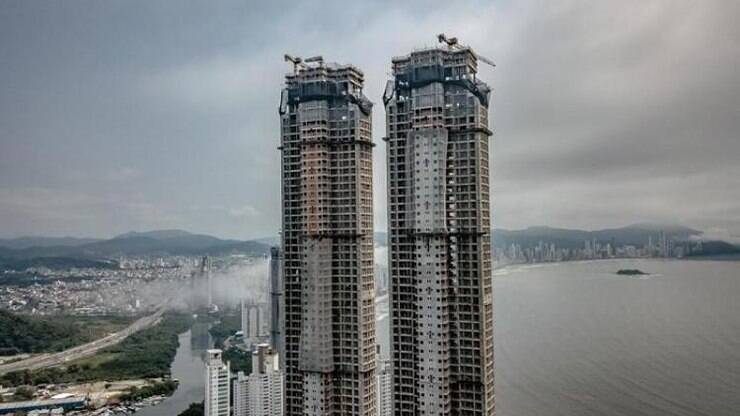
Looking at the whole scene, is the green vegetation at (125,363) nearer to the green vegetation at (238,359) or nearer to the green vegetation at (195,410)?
the green vegetation at (238,359)

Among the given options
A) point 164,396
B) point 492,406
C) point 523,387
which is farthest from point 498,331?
point 164,396

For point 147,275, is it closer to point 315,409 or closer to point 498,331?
point 498,331

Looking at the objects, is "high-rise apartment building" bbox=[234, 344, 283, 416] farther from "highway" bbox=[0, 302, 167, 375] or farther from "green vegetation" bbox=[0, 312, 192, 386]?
"highway" bbox=[0, 302, 167, 375]

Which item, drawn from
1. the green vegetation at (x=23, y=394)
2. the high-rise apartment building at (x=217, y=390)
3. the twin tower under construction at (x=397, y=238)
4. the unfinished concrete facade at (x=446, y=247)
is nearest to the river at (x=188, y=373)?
the high-rise apartment building at (x=217, y=390)

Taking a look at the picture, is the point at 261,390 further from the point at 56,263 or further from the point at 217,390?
the point at 56,263

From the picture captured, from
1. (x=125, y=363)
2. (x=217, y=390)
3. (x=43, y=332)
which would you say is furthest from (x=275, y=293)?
(x=43, y=332)

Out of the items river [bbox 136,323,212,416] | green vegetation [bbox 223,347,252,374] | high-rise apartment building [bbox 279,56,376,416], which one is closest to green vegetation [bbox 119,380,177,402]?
river [bbox 136,323,212,416]

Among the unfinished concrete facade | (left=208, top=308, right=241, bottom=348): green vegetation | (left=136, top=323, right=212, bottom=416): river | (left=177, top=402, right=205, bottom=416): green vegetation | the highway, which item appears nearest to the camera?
the unfinished concrete facade
